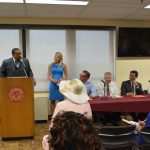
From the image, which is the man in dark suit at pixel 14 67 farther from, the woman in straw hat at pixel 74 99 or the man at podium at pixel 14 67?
the woman in straw hat at pixel 74 99

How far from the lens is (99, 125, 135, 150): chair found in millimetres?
2895

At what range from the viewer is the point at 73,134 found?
3.59 feet

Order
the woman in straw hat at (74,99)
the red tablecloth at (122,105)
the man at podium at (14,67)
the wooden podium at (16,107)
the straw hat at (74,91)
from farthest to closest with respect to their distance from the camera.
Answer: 1. the man at podium at (14,67)
2. the wooden podium at (16,107)
3. the red tablecloth at (122,105)
4. the straw hat at (74,91)
5. the woman in straw hat at (74,99)

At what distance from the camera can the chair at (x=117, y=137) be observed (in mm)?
2895

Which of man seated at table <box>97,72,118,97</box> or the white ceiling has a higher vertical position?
the white ceiling

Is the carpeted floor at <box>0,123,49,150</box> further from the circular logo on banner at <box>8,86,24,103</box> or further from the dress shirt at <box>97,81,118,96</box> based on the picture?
the dress shirt at <box>97,81,118,96</box>

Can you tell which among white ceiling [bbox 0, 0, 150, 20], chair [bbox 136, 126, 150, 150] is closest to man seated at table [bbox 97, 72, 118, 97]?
white ceiling [bbox 0, 0, 150, 20]

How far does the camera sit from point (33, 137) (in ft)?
16.1

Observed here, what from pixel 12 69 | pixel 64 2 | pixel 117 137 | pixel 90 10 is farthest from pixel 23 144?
pixel 90 10

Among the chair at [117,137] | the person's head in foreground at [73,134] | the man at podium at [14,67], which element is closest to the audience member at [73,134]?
the person's head in foreground at [73,134]

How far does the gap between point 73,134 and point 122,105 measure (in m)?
3.47

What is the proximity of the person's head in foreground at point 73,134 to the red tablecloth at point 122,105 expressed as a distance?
3.28 metres

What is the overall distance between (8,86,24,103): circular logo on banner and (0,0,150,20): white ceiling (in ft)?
5.77

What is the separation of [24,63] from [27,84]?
447 mm
